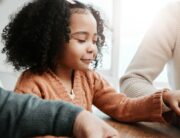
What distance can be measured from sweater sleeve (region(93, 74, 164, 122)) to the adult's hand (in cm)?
32

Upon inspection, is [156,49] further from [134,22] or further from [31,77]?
[134,22]

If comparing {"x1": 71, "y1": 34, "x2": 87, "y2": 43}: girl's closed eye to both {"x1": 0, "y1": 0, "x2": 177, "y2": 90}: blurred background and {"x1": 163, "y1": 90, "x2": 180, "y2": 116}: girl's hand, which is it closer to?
{"x1": 163, "y1": 90, "x2": 180, "y2": 116}: girl's hand

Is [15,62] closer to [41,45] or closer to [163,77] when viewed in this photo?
[41,45]

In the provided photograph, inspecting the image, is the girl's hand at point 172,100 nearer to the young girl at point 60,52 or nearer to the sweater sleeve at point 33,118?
the young girl at point 60,52

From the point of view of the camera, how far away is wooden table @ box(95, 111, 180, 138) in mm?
735

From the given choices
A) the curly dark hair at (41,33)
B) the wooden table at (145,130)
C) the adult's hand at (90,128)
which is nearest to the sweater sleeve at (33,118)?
the adult's hand at (90,128)

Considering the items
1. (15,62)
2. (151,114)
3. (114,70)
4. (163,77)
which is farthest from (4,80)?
(151,114)

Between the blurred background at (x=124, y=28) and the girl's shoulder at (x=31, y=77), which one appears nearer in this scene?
the girl's shoulder at (x=31, y=77)

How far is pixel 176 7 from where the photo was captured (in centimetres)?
117

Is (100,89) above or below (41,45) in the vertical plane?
below

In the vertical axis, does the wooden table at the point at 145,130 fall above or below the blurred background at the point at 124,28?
below

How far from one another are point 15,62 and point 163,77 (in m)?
0.98

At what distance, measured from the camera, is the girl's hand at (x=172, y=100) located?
766 millimetres

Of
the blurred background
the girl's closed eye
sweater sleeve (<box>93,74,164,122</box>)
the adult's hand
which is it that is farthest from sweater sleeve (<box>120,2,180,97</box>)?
the adult's hand
